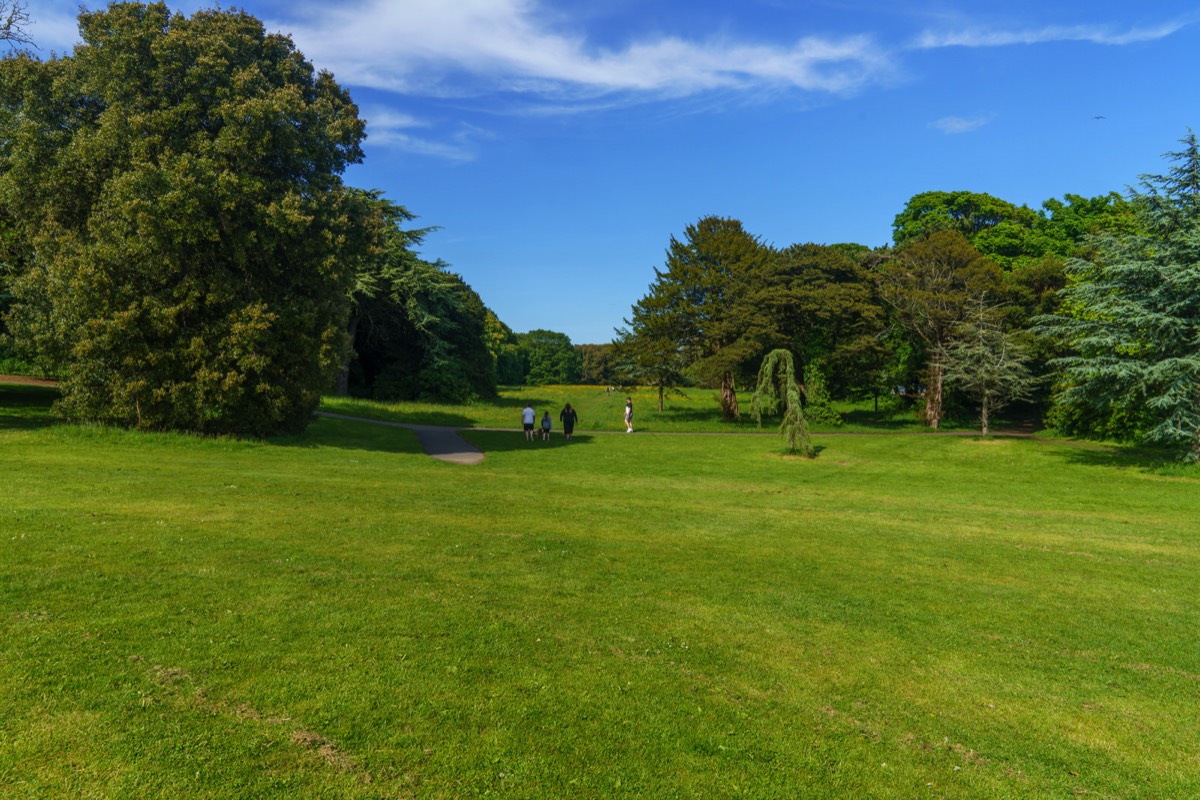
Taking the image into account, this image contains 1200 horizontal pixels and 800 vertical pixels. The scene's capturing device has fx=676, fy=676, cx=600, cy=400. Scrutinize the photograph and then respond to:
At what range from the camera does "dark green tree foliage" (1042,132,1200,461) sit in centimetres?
2525

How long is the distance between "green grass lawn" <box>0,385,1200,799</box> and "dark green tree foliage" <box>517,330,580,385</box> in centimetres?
13781

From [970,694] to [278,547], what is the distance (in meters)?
8.66

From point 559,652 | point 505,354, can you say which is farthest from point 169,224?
point 505,354

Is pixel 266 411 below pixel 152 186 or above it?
below

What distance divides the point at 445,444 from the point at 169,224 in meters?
13.2

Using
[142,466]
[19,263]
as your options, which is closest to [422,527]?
[142,466]

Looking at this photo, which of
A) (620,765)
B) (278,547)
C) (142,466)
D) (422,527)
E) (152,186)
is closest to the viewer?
(620,765)

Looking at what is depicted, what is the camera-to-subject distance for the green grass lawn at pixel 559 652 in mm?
4707

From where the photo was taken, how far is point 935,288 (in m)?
44.5

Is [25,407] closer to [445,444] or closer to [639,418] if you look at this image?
[445,444]

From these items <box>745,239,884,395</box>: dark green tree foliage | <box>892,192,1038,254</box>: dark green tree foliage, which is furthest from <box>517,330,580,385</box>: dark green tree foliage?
<box>745,239,884,395</box>: dark green tree foliage

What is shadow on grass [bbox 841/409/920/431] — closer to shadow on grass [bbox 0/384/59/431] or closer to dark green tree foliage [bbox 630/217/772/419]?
dark green tree foliage [bbox 630/217/772/419]

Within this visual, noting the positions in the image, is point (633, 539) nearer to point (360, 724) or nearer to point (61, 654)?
point (360, 724)

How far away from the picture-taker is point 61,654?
5543mm
